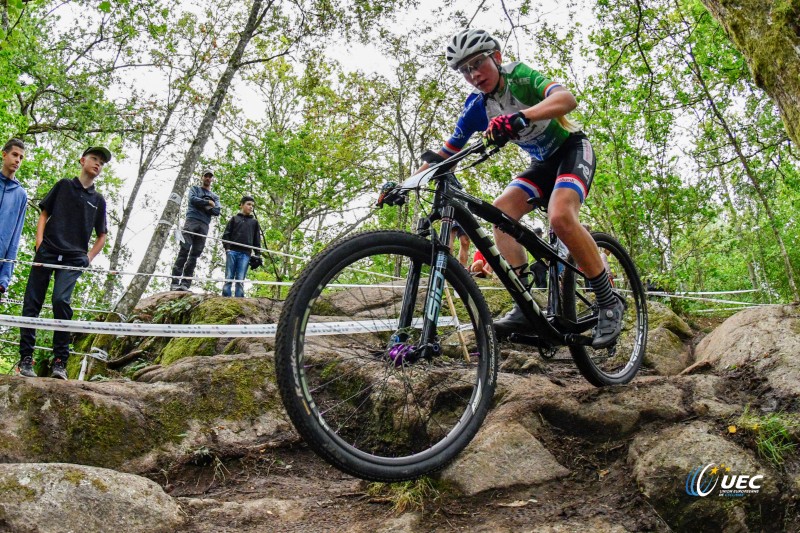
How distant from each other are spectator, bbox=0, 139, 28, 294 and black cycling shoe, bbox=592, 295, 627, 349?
18.5 ft

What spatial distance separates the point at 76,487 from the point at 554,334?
297 centimetres

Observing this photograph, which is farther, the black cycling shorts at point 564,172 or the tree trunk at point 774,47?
the black cycling shorts at point 564,172

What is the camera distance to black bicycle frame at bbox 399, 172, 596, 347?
2.81 metres

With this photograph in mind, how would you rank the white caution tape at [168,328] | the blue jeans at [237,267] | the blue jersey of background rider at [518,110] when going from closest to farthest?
the blue jersey of background rider at [518,110] < the white caution tape at [168,328] < the blue jeans at [237,267]

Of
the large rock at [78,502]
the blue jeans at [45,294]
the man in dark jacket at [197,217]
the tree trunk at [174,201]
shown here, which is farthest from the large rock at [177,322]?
the large rock at [78,502]

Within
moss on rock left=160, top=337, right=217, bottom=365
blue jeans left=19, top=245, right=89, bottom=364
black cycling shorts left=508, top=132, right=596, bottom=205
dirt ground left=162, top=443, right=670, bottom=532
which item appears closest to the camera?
dirt ground left=162, top=443, right=670, bottom=532

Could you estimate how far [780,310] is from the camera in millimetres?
4871

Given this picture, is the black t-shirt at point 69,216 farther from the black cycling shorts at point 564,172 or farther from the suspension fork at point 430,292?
the black cycling shorts at point 564,172

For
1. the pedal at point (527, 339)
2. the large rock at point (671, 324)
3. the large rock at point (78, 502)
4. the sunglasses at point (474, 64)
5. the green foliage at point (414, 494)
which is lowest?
the large rock at point (78, 502)

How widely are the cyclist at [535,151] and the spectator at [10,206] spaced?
15.5 ft

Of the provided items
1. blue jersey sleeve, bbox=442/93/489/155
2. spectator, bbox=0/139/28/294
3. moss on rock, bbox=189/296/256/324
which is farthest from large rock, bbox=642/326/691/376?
spectator, bbox=0/139/28/294

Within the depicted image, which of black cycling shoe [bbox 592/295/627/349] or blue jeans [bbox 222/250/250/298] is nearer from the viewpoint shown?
black cycling shoe [bbox 592/295/627/349]

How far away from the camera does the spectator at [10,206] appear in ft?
17.6

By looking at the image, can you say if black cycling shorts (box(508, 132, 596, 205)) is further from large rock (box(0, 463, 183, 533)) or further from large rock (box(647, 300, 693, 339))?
large rock (box(647, 300, 693, 339))
